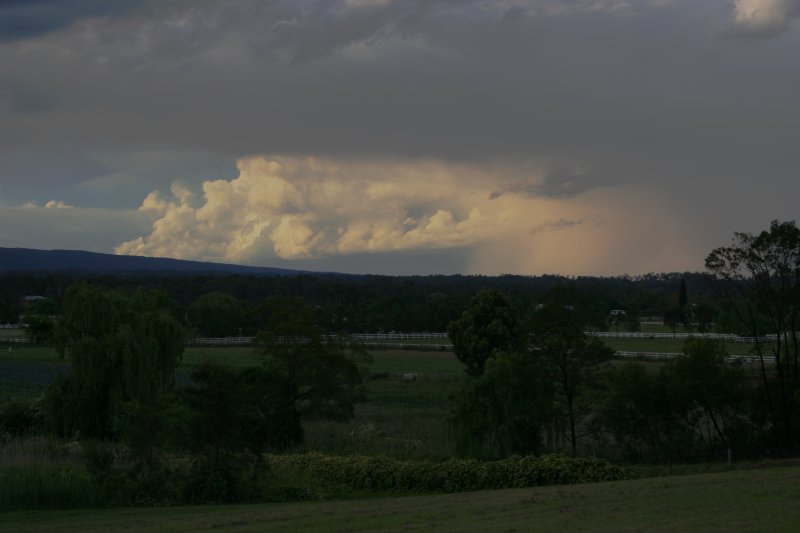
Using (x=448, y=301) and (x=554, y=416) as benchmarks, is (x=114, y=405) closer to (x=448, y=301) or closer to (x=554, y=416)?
(x=554, y=416)

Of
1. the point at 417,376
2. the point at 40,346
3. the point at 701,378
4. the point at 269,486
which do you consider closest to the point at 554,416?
the point at 701,378

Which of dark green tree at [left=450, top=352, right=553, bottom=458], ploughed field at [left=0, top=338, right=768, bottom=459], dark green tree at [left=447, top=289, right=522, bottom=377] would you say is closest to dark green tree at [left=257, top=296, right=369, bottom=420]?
ploughed field at [left=0, top=338, right=768, bottom=459]

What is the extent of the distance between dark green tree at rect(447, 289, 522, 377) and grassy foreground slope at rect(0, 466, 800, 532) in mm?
30572

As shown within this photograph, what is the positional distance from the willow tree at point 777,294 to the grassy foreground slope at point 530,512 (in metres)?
11.6

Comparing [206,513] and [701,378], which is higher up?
[701,378]

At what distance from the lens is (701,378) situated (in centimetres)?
3762

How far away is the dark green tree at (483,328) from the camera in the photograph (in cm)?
5797

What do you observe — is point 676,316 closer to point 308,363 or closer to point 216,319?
point 216,319

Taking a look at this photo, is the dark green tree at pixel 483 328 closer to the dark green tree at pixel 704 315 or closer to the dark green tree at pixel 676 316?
the dark green tree at pixel 704 315

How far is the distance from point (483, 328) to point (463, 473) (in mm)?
28399

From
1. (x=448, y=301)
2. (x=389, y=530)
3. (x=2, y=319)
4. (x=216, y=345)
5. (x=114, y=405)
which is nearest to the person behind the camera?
(x=389, y=530)

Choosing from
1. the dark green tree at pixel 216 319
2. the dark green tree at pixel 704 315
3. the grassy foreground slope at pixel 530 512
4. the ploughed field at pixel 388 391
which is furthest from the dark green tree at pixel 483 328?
the dark green tree at pixel 216 319

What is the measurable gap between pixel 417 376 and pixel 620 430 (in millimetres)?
42865

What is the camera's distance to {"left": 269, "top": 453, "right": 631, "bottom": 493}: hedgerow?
30062 mm
